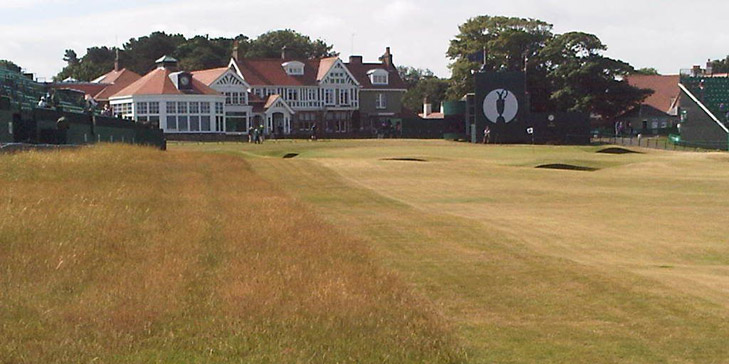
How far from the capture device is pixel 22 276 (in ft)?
36.7

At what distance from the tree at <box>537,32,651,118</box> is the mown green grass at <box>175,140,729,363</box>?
6318 cm

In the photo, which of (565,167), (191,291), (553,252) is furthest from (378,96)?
Answer: (191,291)

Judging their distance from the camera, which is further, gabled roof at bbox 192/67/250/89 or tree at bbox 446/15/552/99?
tree at bbox 446/15/552/99

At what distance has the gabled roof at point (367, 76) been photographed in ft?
402

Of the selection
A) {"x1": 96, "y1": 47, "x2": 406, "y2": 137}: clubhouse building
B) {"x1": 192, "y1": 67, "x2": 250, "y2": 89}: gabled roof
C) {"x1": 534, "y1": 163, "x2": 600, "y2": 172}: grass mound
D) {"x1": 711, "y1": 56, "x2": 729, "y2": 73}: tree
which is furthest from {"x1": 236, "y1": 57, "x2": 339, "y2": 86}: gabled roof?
{"x1": 711, "y1": 56, "x2": 729, "y2": 73}: tree

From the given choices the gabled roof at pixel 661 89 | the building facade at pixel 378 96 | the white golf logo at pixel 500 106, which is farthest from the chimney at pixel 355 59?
the white golf logo at pixel 500 106

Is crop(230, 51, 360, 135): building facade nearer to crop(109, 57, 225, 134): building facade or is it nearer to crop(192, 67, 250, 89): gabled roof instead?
crop(192, 67, 250, 89): gabled roof

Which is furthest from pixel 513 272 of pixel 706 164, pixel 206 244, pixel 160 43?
pixel 160 43

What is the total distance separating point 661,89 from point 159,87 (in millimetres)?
65645

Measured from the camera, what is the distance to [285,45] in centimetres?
15712

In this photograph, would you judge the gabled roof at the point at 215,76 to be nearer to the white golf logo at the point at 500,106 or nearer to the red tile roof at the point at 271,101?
the red tile roof at the point at 271,101

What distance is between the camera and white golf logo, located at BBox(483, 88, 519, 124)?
255 ft

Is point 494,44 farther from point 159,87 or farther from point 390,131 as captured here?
point 159,87

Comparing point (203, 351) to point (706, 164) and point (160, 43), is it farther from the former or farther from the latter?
point (160, 43)
